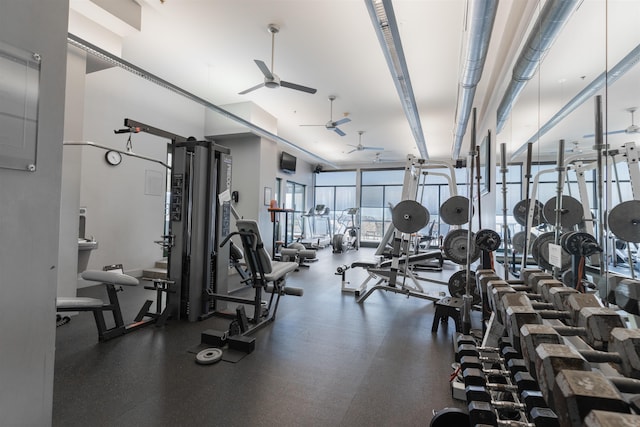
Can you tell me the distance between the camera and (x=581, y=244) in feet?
5.82

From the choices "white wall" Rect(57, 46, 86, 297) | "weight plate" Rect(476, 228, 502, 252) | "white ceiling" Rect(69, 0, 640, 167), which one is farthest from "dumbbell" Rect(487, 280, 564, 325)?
"white wall" Rect(57, 46, 86, 297)

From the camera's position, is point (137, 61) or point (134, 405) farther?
point (137, 61)

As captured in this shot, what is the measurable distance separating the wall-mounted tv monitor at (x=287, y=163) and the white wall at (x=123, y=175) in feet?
12.1

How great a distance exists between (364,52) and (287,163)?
5624 mm

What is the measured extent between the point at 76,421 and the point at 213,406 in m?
0.74

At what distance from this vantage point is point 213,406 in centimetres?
181

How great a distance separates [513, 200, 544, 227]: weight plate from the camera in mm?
3118

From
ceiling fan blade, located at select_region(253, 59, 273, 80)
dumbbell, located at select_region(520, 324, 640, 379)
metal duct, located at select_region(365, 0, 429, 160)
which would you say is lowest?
dumbbell, located at select_region(520, 324, 640, 379)

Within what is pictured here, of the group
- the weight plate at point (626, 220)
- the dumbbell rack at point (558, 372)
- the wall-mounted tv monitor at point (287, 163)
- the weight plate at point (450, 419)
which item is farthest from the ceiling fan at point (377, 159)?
the weight plate at point (450, 419)

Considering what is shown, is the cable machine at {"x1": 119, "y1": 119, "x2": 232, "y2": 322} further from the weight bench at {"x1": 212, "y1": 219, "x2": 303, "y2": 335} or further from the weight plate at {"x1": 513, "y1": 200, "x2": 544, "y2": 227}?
the weight plate at {"x1": 513, "y1": 200, "x2": 544, "y2": 227}

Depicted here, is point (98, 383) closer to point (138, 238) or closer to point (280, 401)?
point (280, 401)

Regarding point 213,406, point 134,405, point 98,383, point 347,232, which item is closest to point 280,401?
point 213,406

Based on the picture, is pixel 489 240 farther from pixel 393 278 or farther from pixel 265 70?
pixel 265 70

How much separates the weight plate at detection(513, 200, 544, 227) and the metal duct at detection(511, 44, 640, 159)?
79 cm
